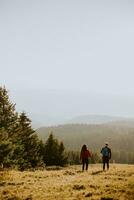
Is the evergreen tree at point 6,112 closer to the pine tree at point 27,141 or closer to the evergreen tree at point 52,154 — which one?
the pine tree at point 27,141

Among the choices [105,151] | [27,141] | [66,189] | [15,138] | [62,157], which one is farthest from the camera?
[62,157]

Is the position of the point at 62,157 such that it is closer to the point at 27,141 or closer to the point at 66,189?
the point at 27,141

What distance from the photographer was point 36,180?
92.8 feet

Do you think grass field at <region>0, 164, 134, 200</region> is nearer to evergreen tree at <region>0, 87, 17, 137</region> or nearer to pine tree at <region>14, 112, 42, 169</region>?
evergreen tree at <region>0, 87, 17, 137</region>

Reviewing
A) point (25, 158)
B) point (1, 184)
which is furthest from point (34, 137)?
point (1, 184)

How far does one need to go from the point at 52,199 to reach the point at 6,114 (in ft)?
121

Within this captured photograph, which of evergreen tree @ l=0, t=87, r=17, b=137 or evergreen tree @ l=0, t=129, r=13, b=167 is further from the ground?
evergreen tree @ l=0, t=87, r=17, b=137

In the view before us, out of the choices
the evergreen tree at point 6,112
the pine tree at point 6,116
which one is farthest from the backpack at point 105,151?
the evergreen tree at point 6,112

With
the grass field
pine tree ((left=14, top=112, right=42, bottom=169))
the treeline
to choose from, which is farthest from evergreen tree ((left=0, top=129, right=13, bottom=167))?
the grass field

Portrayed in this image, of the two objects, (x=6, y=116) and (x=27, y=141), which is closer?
(x=6, y=116)

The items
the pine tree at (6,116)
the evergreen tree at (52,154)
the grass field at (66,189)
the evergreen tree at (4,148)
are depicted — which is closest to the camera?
the grass field at (66,189)

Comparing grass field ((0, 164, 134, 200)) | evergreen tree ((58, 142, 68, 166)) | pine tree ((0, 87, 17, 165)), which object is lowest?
grass field ((0, 164, 134, 200))

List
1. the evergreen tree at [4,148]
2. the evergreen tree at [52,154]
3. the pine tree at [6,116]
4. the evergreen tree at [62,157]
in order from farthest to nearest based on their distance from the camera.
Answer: the evergreen tree at [62,157], the evergreen tree at [52,154], the pine tree at [6,116], the evergreen tree at [4,148]

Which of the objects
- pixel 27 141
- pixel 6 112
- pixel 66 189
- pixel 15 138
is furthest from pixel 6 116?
pixel 66 189
